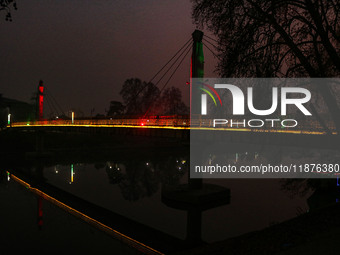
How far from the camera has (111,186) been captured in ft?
104

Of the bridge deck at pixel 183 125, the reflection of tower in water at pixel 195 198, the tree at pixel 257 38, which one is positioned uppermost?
the tree at pixel 257 38

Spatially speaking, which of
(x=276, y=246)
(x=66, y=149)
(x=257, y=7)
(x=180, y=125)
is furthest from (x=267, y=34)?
(x=66, y=149)

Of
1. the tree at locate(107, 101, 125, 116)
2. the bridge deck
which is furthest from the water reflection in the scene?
the tree at locate(107, 101, 125, 116)

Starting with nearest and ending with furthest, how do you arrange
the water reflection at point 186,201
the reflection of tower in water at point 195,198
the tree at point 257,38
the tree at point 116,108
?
the tree at point 257,38
the water reflection at point 186,201
the reflection of tower in water at point 195,198
the tree at point 116,108

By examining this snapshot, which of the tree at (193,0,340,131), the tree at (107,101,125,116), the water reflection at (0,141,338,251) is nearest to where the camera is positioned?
the tree at (193,0,340,131)

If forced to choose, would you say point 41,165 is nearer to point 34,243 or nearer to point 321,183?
point 34,243

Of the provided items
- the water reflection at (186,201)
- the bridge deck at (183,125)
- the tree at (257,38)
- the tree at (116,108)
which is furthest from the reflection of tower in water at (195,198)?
the tree at (116,108)

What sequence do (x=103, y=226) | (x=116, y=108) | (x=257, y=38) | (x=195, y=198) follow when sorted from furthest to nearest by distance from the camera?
(x=116, y=108), (x=195, y=198), (x=103, y=226), (x=257, y=38)

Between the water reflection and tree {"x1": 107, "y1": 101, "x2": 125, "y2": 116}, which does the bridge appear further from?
tree {"x1": 107, "y1": 101, "x2": 125, "y2": 116}

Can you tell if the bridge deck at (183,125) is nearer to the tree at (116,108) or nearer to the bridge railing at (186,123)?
the bridge railing at (186,123)

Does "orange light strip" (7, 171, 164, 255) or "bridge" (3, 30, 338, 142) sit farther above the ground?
"bridge" (3, 30, 338, 142)

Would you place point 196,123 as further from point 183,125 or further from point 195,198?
point 195,198

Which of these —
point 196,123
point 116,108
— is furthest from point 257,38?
point 116,108

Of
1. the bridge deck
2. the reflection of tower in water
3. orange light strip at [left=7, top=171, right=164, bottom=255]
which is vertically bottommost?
orange light strip at [left=7, top=171, right=164, bottom=255]
